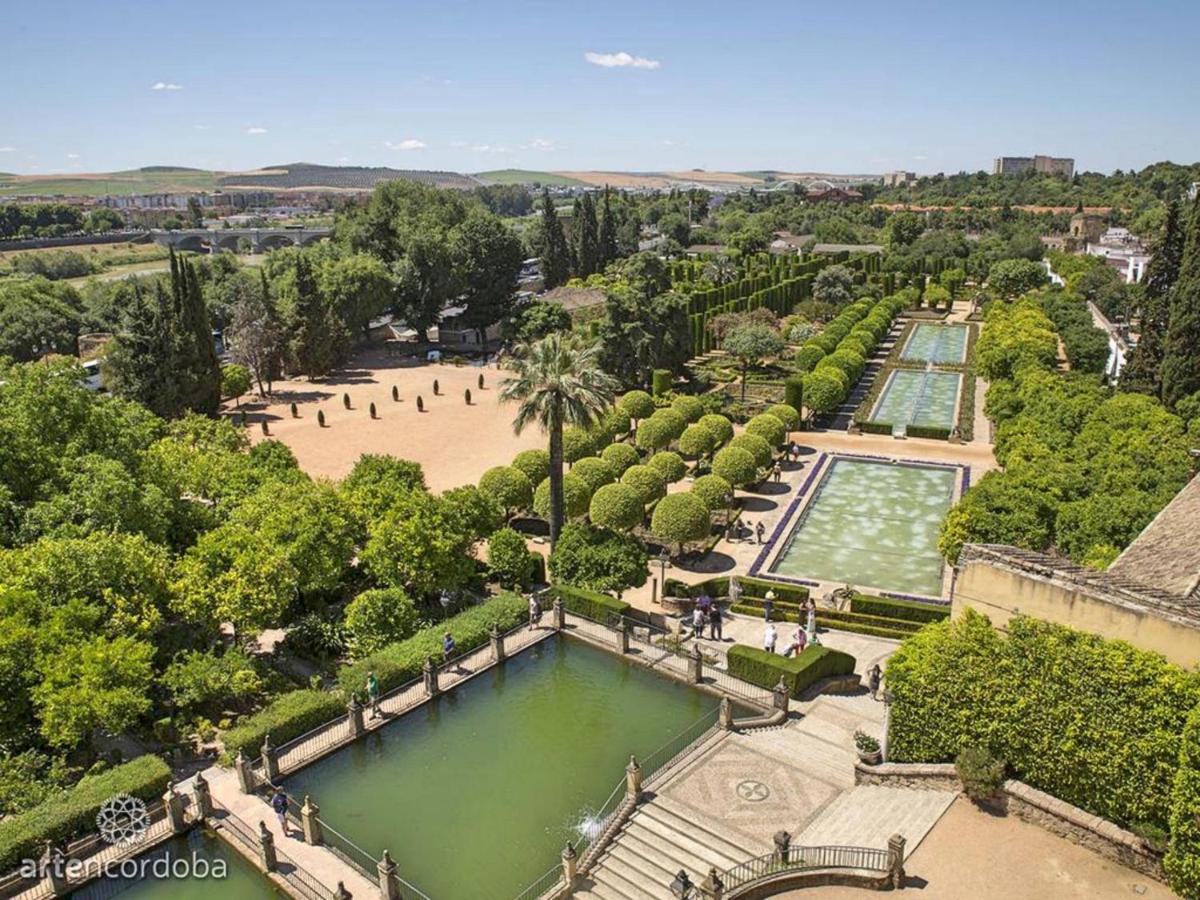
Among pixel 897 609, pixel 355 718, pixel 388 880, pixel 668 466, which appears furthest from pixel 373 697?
pixel 668 466

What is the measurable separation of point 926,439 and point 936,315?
52829 mm

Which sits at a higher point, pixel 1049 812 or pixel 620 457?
pixel 620 457

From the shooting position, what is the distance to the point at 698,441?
44344 mm

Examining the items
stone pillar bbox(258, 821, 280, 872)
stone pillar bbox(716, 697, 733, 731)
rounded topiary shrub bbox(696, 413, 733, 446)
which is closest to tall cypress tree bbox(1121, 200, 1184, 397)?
rounded topiary shrub bbox(696, 413, 733, 446)

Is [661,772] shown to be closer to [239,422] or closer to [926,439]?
[926,439]

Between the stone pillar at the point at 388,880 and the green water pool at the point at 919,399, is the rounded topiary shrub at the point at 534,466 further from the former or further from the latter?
the green water pool at the point at 919,399

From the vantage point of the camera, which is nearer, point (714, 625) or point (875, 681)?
point (875, 681)

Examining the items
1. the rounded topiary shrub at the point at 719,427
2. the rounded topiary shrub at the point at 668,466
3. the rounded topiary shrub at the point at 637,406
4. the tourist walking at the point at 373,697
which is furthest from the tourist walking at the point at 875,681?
the rounded topiary shrub at the point at 637,406

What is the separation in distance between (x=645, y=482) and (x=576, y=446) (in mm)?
6270

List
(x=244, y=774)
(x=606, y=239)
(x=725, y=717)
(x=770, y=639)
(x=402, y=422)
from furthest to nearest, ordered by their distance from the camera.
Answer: (x=606, y=239) → (x=402, y=422) → (x=770, y=639) → (x=725, y=717) → (x=244, y=774)

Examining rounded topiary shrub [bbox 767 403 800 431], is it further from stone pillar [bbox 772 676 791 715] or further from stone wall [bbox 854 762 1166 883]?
stone wall [bbox 854 762 1166 883]

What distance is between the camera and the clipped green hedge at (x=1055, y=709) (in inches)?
656

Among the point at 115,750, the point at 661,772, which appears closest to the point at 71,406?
the point at 115,750

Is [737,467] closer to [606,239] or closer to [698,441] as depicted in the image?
[698,441]
